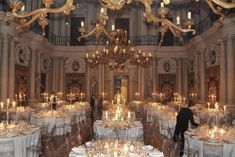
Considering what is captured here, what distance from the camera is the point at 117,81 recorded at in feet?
86.9

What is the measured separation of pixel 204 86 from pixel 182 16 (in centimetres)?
904

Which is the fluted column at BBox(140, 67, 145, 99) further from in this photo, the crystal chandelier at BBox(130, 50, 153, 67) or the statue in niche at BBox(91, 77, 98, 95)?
the crystal chandelier at BBox(130, 50, 153, 67)

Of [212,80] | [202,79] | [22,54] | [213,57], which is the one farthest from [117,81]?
[213,57]

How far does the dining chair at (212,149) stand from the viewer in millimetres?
→ 6441

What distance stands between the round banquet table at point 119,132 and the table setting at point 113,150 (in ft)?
10.6

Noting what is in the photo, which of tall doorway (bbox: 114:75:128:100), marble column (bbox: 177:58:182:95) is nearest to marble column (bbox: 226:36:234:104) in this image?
marble column (bbox: 177:58:182:95)

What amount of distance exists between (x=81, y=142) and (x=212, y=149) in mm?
5714

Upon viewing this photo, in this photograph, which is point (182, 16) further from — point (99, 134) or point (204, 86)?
point (99, 134)

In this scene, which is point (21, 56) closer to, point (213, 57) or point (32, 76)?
point (32, 76)

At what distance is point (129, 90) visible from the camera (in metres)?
26.1

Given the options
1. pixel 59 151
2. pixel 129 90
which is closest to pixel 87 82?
pixel 129 90

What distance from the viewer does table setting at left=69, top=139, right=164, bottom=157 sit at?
4.41m

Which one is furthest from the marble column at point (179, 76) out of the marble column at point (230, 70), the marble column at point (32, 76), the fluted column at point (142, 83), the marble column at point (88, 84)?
the marble column at point (32, 76)

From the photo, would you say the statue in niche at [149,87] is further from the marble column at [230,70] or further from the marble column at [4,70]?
the marble column at [4,70]
